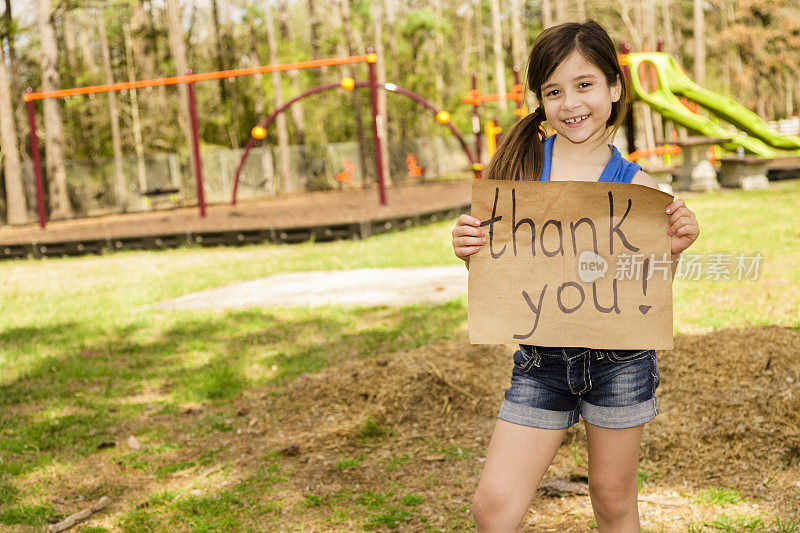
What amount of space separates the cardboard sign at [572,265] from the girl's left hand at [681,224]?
20 millimetres

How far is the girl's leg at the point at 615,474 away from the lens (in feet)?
6.49

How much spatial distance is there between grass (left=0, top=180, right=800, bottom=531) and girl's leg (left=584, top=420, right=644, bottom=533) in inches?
24.9

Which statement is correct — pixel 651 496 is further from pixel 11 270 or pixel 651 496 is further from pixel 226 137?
pixel 226 137

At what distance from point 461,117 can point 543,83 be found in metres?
36.5

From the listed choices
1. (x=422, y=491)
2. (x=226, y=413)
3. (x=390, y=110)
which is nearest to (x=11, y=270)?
(x=226, y=413)

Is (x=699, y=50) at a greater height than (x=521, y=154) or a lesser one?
greater

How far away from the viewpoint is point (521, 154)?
84.2 inches

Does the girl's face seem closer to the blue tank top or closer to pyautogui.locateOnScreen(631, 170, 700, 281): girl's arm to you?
the blue tank top

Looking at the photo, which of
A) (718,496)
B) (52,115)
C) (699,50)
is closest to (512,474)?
(718,496)

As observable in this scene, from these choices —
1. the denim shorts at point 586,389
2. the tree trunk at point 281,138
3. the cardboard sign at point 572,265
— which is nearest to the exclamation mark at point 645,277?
the cardboard sign at point 572,265

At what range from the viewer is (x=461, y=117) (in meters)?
37.8

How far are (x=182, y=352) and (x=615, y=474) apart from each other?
173 inches

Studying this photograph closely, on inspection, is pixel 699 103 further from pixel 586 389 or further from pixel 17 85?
pixel 17 85

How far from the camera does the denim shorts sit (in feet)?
6.43
